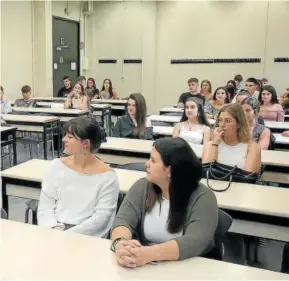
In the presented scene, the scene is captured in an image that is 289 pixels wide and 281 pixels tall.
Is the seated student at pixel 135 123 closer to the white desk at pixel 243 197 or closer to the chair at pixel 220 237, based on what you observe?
the white desk at pixel 243 197

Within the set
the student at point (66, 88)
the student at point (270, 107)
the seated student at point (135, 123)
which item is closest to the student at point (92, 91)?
the student at point (66, 88)

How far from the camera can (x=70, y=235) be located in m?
1.76

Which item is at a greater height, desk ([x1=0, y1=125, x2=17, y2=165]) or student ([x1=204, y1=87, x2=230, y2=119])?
student ([x1=204, y1=87, x2=230, y2=119])

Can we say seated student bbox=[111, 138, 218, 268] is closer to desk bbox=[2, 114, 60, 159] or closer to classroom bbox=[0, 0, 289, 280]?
classroom bbox=[0, 0, 289, 280]

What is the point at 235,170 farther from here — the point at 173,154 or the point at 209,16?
the point at 209,16

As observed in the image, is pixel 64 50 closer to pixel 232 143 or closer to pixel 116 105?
pixel 116 105

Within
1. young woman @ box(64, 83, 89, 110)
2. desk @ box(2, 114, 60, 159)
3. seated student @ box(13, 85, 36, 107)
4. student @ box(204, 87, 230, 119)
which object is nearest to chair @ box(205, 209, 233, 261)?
desk @ box(2, 114, 60, 159)

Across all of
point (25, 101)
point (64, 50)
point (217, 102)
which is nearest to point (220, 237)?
point (217, 102)

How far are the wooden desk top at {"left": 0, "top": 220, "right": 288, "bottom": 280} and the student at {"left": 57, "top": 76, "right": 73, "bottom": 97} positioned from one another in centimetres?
778

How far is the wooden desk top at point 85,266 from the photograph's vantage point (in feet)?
4.65

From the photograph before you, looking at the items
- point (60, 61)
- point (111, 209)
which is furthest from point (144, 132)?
point (60, 61)

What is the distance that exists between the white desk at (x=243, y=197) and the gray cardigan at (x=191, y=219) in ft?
1.77

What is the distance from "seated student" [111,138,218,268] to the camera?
1618 mm

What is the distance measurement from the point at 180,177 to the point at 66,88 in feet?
26.3
